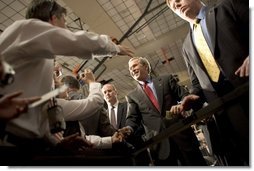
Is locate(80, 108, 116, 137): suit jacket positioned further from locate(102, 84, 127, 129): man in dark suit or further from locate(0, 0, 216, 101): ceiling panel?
locate(0, 0, 216, 101): ceiling panel

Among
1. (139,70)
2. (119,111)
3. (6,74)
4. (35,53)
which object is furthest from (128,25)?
(6,74)

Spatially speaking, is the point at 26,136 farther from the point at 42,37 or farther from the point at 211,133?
the point at 211,133

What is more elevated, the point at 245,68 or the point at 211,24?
the point at 211,24

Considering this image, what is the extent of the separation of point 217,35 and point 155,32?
4851 mm

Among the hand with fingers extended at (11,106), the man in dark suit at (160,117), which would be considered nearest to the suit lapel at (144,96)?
the man in dark suit at (160,117)

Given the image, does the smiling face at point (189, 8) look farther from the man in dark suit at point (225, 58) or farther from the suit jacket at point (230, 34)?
the suit jacket at point (230, 34)

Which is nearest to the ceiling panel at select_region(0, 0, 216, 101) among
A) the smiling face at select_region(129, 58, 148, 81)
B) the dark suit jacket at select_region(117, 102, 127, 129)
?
the dark suit jacket at select_region(117, 102, 127, 129)

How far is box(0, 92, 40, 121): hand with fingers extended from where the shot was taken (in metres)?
0.83

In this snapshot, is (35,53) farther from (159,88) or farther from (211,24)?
(159,88)

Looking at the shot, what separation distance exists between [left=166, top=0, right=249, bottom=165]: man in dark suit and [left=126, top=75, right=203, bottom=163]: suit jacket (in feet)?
0.87

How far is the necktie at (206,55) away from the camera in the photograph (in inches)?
63.4

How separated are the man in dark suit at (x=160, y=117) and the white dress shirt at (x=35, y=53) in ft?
3.11

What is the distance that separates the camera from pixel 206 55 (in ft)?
5.45

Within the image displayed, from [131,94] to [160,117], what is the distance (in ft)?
1.29
